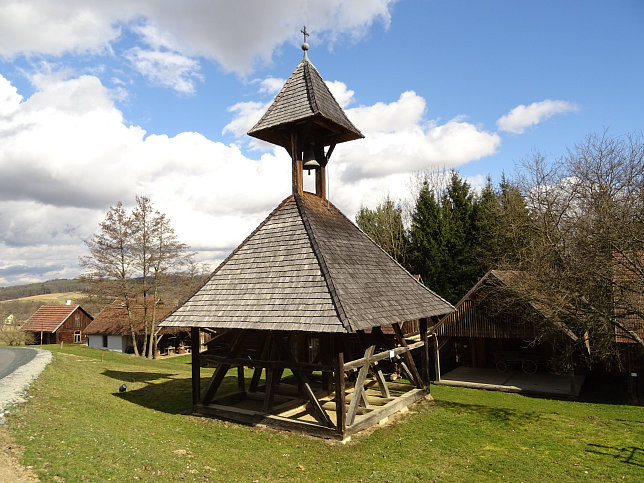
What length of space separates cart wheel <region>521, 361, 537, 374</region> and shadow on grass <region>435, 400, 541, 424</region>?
7.56m

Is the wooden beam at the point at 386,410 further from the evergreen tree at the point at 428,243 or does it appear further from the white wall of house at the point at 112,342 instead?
the white wall of house at the point at 112,342

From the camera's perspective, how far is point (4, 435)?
7848mm

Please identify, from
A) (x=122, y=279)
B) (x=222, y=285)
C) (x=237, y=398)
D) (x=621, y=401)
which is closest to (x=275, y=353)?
(x=222, y=285)

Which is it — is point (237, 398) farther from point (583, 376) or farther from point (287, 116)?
point (583, 376)

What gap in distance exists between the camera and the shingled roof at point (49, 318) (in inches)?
1789

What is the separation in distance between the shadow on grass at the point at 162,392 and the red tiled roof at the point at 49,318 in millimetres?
31375

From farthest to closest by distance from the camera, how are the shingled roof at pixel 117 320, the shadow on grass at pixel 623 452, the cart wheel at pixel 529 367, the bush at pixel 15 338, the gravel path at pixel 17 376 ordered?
1. the bush at pixel 15 338
2. the shingled roof at pixel 117 320
3. the cart wheel at pixel 529 367
4. the gravel path at pixel 17 376
5. the shadow on grass at pixel 623 452

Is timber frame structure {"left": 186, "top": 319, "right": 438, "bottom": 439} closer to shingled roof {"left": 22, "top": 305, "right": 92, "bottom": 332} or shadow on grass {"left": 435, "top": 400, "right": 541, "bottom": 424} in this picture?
shadow on grass {"left": 435, "top": 400, "right": 541, "bottom": 424}

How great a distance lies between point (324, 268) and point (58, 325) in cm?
4503

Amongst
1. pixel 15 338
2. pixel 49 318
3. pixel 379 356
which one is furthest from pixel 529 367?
pixel 49 318

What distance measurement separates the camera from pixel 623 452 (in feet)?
30.8

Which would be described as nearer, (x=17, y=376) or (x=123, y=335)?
(x=17, y=376)

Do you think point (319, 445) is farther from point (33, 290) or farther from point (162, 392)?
point (33, 290)

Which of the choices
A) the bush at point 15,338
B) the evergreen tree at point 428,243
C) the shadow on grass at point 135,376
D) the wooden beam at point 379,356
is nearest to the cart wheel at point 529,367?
the wooden beam at point 379,356
